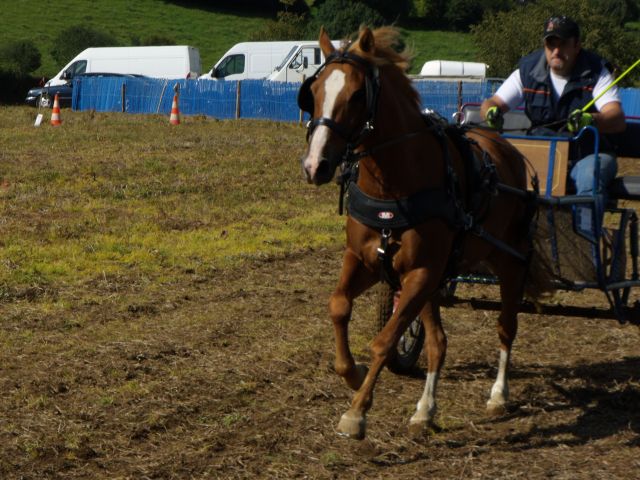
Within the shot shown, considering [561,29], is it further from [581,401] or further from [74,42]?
[74,42]

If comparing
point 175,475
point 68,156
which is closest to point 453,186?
point 175,475

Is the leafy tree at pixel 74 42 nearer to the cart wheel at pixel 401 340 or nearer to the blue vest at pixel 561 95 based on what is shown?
the blue vest at pixel 561 95

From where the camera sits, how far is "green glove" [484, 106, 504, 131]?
6.97m

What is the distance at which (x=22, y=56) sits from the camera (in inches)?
1831

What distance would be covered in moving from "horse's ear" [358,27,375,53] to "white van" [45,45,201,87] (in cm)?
3232

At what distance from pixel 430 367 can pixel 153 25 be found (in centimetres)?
5771

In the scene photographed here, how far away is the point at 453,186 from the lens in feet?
18.1

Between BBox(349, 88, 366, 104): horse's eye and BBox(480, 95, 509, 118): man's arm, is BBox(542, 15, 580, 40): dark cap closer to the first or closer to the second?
BBox(480, 95, 509, 118): man's arm

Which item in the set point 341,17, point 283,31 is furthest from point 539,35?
point 341,17

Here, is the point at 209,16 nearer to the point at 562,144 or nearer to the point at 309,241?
the point at 309,241

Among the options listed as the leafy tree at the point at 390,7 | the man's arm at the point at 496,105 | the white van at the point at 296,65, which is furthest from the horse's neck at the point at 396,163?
the leafy tree at the point at 390,7

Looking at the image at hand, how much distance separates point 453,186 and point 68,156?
1269 centimetres

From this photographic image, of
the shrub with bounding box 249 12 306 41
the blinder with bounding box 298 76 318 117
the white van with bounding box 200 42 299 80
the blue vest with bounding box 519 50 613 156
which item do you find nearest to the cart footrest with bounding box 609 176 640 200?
the blue vest with bounding box 519 50 613 156

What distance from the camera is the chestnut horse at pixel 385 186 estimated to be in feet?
16.0
